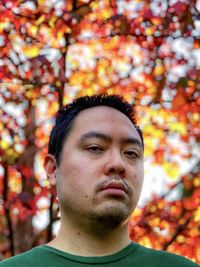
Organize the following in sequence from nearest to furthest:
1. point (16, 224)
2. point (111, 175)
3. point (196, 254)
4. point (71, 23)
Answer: point (111, 175) → point (71, 23) → point (196, 254) → point (16, 224)

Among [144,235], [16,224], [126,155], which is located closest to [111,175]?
[126,155]

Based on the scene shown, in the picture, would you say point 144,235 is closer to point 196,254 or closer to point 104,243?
point 196,254

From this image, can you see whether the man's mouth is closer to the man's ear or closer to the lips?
the lips

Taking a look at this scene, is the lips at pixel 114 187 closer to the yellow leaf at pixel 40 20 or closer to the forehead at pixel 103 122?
the forehead at pixel 103 122

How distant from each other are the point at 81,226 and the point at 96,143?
1.18 feet

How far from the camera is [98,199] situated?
2254 mm

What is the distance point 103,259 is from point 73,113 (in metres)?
0.72

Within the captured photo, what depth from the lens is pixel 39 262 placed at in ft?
7.48

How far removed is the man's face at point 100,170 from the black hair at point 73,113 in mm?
58

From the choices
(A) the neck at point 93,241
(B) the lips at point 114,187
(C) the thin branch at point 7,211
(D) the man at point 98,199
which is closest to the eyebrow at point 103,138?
(D) the man at point 98,199

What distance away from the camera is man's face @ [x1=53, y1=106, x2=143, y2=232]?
7.38 feet

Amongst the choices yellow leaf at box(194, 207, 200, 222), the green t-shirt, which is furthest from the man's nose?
yellow leaf at box(194, 207, 200, 222)

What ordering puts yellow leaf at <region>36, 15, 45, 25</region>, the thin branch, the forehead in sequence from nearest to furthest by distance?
the forehead → yellow leaf at <region>36, 15, 45, 25</region> → the thin branch

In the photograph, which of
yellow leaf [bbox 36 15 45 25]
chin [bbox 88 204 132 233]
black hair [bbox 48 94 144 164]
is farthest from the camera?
yellow leaf [bbox 36 15 45 25]
